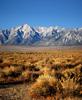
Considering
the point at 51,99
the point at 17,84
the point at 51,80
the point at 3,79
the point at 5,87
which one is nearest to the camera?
the point at 51,99

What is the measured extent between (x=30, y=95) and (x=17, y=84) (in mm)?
3893

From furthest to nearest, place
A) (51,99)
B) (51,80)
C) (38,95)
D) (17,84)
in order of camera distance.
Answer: (17,84), (51,80), (38,95), (51,99)

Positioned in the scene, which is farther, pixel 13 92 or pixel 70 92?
pixel 13 92

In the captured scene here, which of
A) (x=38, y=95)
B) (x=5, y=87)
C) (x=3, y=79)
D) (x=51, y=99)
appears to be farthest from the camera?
(x=3, y=79)

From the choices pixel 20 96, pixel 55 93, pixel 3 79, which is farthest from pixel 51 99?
pixel 3 79

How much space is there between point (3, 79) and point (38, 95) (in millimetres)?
5842

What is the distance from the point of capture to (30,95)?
12.2 metres

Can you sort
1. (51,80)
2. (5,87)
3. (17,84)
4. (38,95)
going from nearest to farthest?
(38,95) < (51,80) < (5,87) < (17,84)

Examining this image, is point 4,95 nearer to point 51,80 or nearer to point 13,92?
point 13,92

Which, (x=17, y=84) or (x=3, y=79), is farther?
(x=3, y=79)

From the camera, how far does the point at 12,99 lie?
11.6 meters

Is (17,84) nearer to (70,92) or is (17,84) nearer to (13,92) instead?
(13,92)

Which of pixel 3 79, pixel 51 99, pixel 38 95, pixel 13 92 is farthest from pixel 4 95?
pixel 3 79

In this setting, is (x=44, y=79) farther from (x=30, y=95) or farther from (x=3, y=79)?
(x=3, y=79)
